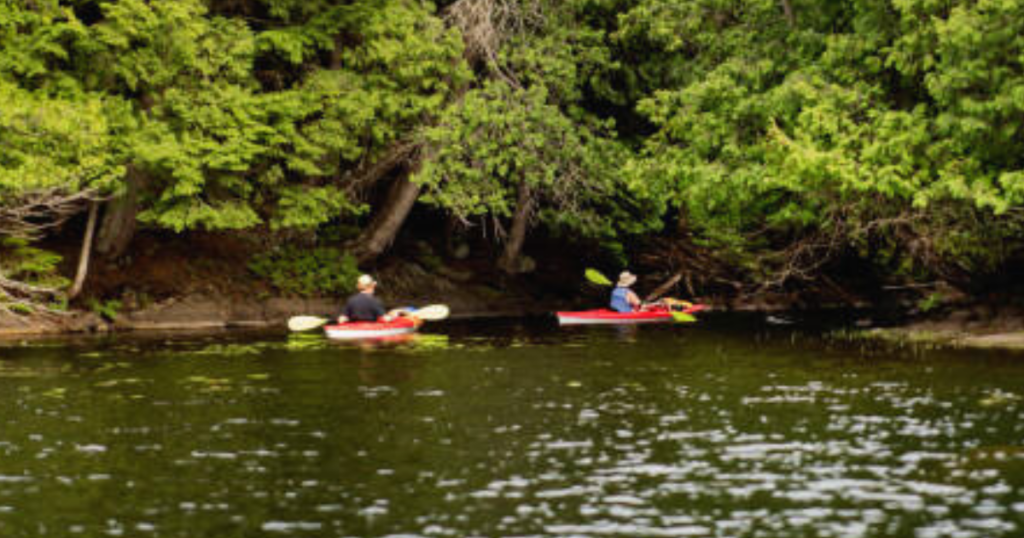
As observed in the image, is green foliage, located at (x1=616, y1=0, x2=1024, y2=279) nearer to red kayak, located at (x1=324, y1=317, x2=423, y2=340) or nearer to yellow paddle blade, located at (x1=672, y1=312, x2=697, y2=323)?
yellow paddle blade, located at (x1=672, y1=312, x2=697, y2=323)

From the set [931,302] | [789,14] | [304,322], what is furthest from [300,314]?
[931,302]

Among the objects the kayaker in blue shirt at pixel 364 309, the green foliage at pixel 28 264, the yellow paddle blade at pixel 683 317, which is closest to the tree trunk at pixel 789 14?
the yellow paddle blade at pixel 683 317

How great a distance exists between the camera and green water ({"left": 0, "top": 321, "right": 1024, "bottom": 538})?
13305 mm

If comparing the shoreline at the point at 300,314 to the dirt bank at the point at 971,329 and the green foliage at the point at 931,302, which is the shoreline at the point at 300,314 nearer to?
the dirt bank at the point at 971,329

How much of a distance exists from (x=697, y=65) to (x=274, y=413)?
17937 mm

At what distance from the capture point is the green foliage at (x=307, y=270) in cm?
3906

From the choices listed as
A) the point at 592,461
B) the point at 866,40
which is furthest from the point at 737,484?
the point at 866,40

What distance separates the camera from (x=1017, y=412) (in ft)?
63.0

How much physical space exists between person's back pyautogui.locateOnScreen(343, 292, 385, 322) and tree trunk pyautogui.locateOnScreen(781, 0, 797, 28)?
10.8 m

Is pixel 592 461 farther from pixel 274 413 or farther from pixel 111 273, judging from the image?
pixel 111 273

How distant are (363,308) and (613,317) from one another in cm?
694

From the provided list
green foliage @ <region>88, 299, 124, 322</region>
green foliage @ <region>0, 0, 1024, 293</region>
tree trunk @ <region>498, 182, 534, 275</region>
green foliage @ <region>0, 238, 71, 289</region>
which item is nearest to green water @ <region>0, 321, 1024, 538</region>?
green foliage @ <region>0, 0, 1024, 293</region>

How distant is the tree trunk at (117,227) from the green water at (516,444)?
29.4ft

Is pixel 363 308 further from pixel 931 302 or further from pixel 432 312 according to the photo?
pixel 931 302
